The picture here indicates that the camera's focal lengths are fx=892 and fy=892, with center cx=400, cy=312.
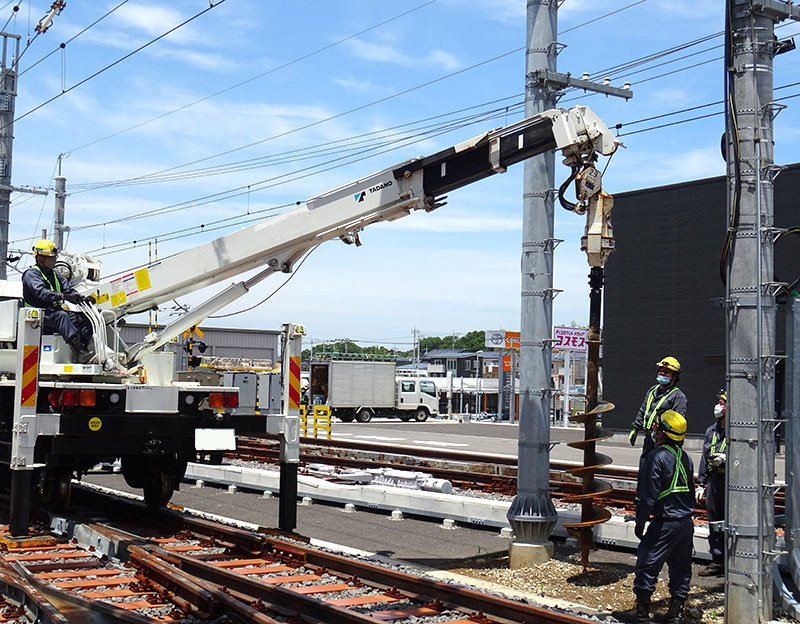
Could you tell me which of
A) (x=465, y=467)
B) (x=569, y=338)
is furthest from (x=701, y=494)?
(x=569, y=338)

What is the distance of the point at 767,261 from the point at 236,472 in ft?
34.9

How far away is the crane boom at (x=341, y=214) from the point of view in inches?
324

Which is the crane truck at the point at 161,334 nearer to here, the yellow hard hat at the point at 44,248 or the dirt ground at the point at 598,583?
the yellow hard hat at the point at 44,248

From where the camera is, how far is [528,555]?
9.16 metres

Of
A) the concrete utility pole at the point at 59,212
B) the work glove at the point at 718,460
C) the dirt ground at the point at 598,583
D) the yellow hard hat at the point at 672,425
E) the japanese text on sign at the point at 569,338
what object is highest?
the concrete utility pole at the point at 59,212

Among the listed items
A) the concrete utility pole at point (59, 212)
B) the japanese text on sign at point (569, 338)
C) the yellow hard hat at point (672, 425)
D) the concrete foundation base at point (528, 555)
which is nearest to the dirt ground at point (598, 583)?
the concrete foundation base at point (528, 555)

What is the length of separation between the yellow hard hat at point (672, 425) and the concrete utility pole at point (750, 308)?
0.42 m

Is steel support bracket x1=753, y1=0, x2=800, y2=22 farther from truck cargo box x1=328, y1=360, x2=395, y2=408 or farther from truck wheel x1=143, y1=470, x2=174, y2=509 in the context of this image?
truck cargo box x1=328, y1=360, x2=395, y2=408

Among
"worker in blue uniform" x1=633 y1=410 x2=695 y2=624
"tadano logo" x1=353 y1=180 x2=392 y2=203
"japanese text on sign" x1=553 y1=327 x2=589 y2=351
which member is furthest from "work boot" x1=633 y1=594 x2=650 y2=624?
"japanese text on sign" x1=553 y1=327 x2=589 y2=351

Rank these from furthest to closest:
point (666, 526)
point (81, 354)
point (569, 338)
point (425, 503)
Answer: point (569, 338) < point (425, 503) < point (81, 354) < point (666, 526)

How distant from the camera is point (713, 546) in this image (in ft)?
30.0

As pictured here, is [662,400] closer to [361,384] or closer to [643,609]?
[643,609]

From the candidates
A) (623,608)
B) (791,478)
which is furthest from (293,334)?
(791,478)

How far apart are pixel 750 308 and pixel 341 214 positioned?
14.2 ft
